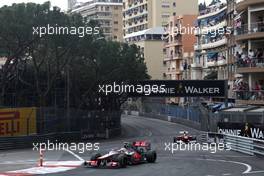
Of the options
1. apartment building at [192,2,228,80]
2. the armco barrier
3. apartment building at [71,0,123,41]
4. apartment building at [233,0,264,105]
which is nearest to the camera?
the armco barrier

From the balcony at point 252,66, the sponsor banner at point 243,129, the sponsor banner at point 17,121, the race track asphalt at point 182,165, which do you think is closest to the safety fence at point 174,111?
the balcony at point 252,66

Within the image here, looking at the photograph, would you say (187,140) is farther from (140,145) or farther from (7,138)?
(140,145)

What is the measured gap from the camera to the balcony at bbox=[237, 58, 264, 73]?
49.5 metres

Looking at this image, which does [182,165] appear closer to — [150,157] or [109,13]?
[150,157]

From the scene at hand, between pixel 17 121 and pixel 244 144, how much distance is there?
20320mm

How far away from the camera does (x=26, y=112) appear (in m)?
50.8

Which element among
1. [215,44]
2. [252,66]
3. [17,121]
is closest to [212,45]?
[215,44]

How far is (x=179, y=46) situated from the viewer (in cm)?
11525

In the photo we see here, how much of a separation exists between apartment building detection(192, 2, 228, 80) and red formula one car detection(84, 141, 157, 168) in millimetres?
51247

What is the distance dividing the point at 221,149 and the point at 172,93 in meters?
16.7

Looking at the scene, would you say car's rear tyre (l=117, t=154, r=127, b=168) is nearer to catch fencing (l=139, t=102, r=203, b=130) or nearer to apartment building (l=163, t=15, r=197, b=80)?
catch fencing (l=139, t=102, r=203, b=130)

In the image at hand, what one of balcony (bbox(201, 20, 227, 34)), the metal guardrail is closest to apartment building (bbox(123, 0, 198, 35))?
balcony (bbox(201, 20, 227, 34))

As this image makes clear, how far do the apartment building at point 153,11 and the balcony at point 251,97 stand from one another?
7470 centimetres

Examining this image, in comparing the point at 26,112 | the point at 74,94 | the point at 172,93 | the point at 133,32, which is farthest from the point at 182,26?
the point at 26,112
